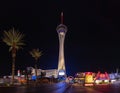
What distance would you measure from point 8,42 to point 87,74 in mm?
28534

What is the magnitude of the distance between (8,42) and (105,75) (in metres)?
31.2

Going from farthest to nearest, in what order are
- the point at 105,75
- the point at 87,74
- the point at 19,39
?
1. the point at 19,39
2. the point at 105,75
3. the point at 87,74

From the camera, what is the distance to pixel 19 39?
102m

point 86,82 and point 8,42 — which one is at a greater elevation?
point 8,42

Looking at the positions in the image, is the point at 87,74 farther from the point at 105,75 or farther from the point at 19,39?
the point at 19,39

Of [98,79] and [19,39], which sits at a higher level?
[19,39]

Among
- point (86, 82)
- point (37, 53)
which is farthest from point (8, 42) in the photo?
point (37, 53)

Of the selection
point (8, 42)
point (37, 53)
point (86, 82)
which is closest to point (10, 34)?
point (8, 42)

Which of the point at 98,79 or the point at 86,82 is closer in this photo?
the point at 86,82

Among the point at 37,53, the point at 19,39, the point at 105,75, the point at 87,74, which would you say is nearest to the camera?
the point at 87,74

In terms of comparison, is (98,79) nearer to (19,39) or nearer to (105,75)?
(105,75)

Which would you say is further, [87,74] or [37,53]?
[37,53]

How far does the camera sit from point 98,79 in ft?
322

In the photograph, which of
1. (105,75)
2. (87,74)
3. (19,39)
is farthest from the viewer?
(19,39)
